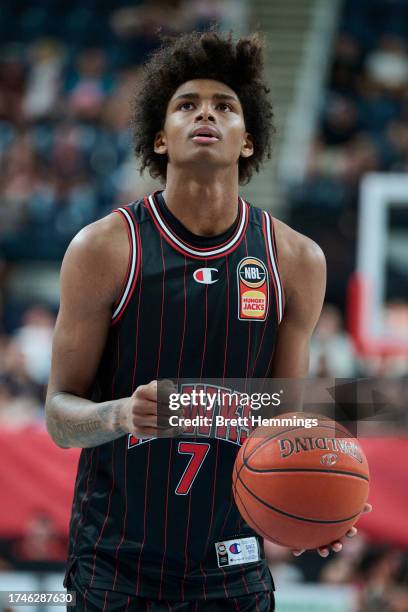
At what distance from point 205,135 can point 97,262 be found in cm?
56

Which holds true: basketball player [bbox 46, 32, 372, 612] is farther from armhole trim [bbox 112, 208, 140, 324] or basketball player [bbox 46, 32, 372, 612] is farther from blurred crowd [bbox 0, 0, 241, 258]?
blurred crowd [bbox 0, 0, 241, 258]

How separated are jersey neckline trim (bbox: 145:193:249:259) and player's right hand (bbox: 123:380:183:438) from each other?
70 centimetres

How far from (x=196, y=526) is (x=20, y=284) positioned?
25.5 ft

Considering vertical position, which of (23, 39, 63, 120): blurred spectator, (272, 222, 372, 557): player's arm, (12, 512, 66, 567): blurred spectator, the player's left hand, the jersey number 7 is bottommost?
(12, 512, 66, 567): blurred spectator

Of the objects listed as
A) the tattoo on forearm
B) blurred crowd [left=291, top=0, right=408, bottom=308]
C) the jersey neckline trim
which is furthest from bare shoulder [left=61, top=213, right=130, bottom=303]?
blurred crowd [left=291, top=0, right=408, bottom=308]

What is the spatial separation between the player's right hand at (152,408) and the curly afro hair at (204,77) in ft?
4.15

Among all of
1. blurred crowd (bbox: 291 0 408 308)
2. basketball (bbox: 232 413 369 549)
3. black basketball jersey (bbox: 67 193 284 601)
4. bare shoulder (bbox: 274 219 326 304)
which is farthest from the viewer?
blurred crowd (bbox: 291 0 408 308)

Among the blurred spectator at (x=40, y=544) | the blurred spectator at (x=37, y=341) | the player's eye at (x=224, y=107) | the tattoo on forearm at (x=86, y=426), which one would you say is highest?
the player's eye at (x=224, y=107)

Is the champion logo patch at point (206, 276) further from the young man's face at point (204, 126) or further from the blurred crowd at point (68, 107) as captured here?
the blurred crowd at point (68, 107)

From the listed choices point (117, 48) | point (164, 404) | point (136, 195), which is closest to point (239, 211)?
point (164, 404)

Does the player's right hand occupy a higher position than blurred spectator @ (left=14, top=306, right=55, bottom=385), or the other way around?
the player's right hand

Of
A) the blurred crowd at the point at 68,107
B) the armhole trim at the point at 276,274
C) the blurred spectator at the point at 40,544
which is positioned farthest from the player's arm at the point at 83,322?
the blurred crowd at the point at 68,107

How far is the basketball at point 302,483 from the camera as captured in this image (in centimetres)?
281

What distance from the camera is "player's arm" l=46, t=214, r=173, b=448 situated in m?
3.04
